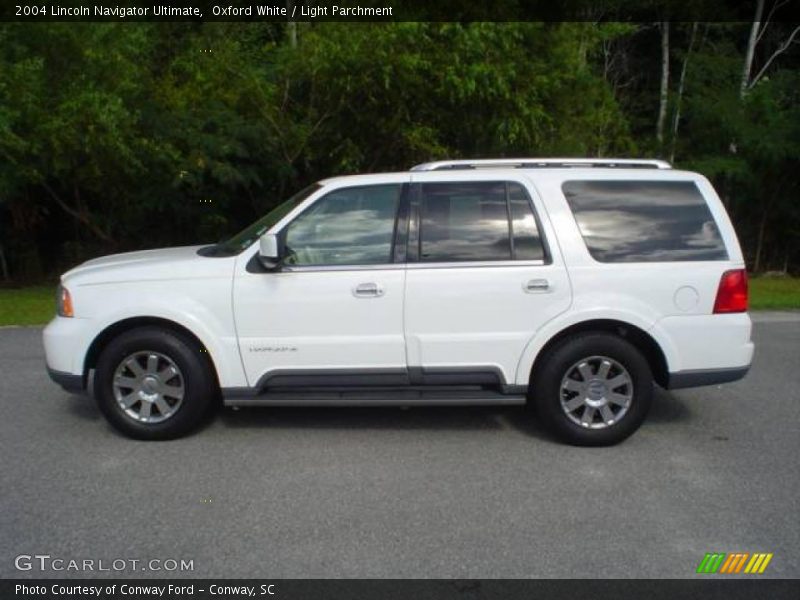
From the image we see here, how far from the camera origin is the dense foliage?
12.3 m

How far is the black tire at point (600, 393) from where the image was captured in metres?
5.45

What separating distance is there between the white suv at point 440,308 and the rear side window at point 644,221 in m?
0.01

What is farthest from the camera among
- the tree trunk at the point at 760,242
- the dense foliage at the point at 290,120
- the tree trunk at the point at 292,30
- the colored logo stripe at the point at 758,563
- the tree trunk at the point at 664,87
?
the tree trunk at the point at 664,87

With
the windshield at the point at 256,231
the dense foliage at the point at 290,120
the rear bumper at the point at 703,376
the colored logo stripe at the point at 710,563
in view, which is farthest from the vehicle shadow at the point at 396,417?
the dense foliage at the point at 290,120

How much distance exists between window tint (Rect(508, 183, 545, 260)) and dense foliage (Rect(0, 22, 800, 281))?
717cm

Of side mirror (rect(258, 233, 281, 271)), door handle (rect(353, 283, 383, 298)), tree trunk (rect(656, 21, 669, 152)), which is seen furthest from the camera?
tree trunk (rect(656, 21, 669, 152))

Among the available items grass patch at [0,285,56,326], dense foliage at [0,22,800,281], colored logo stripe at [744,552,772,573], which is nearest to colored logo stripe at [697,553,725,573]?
colored logo stripe at [744,552,772,573]

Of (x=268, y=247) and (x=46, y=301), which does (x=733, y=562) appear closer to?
(x=268, y=247)

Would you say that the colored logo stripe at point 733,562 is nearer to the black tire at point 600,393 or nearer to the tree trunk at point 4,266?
the black tire at point 600,393

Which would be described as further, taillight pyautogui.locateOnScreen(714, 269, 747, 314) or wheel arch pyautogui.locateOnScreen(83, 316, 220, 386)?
wheel arch pyautogui.locateOnScreen(83, 316, 220, 386)

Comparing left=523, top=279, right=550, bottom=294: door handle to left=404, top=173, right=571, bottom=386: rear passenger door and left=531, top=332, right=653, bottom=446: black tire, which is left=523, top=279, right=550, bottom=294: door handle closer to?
left=404, top=173, right=571, bottom=386: rear passenger door

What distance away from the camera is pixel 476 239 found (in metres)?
5.53

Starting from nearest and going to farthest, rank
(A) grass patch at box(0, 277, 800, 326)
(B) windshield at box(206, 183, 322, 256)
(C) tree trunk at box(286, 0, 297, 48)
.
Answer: (B) windshield at box(206, 183, 322, 256)
(A) grass patch at box(0, 277, 800, 326)
(C) tree trunk at box(286, 0, 297, 48)

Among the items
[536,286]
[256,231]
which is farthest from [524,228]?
[256,231]
